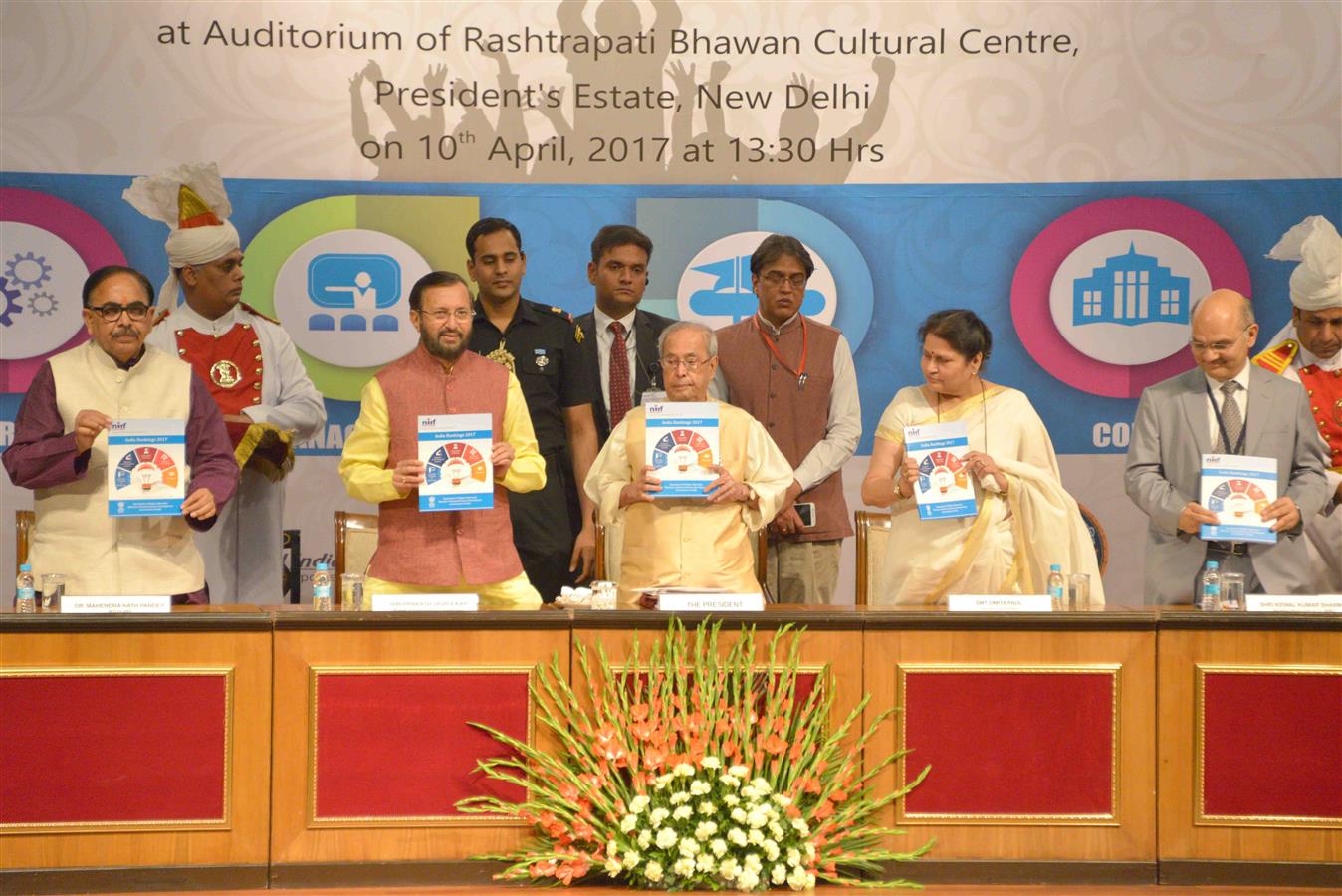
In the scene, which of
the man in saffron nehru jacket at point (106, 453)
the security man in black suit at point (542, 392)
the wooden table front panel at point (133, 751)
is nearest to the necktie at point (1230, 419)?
the security man in black suit at point (542, 392)

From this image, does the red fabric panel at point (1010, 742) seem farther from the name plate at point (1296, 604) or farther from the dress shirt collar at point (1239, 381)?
the dress shirt collar at point (1239, 381)

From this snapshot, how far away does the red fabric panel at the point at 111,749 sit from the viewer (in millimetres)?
3967

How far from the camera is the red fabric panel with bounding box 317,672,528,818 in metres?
4.06

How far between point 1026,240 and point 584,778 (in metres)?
3.54

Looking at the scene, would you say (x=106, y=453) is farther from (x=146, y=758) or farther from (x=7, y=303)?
(x=7, y=303)

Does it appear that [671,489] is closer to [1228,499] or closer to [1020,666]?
[1020,666]

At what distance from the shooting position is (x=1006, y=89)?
630cm

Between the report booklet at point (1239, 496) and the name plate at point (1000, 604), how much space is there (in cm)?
65

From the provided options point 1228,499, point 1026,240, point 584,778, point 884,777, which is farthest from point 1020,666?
point 1026,240

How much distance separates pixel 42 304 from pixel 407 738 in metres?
3.26

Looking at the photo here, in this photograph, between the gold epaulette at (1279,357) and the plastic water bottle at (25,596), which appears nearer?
the plastic water bottle at (25,596)

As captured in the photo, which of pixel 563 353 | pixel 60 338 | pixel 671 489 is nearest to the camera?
pixel 671 489

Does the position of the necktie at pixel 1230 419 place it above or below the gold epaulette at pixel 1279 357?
below

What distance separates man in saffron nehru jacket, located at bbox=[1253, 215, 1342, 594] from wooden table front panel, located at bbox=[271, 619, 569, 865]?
296 cm
